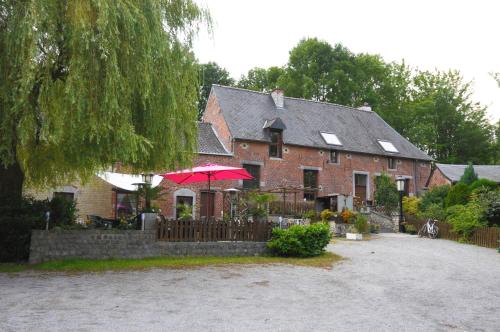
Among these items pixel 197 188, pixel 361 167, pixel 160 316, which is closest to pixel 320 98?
pixel 361 167

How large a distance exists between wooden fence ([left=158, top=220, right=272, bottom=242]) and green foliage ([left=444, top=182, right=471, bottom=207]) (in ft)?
35.4

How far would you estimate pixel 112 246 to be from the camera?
441 inches

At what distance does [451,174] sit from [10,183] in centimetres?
2470

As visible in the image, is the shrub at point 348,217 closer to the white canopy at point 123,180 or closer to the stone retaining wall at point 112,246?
the stone retaining wall at point 112,246

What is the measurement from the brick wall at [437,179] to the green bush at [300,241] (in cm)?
1743

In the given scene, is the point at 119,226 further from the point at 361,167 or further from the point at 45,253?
the point at 361,167

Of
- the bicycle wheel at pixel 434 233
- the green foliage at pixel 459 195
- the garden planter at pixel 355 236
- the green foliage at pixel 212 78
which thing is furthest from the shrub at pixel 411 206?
the green foliage at pixel 212 78

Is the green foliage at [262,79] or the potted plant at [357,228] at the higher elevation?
the green foliage at [262,79]

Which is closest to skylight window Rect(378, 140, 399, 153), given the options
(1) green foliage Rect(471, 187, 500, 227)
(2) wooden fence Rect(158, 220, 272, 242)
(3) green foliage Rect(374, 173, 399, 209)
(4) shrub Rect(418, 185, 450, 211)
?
(3) green foliage Rect(374, 173, 399, 209)

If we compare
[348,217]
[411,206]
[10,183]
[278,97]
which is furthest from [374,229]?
[10,183]

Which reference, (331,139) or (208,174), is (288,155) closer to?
(331,139)

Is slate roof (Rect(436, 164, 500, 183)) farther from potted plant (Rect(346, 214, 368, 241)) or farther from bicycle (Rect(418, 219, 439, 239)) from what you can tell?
potted plant (Rect(346, 214, 368, 241))

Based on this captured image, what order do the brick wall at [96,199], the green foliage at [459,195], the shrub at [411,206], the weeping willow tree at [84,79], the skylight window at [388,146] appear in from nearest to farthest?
the weeping willow tree at [84,79] < the green foliage at [459,195] < the brick wall at [96,199] < the shrub at [411,206] < the skylight window at [388,146]

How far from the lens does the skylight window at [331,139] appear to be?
26906 millimetres
